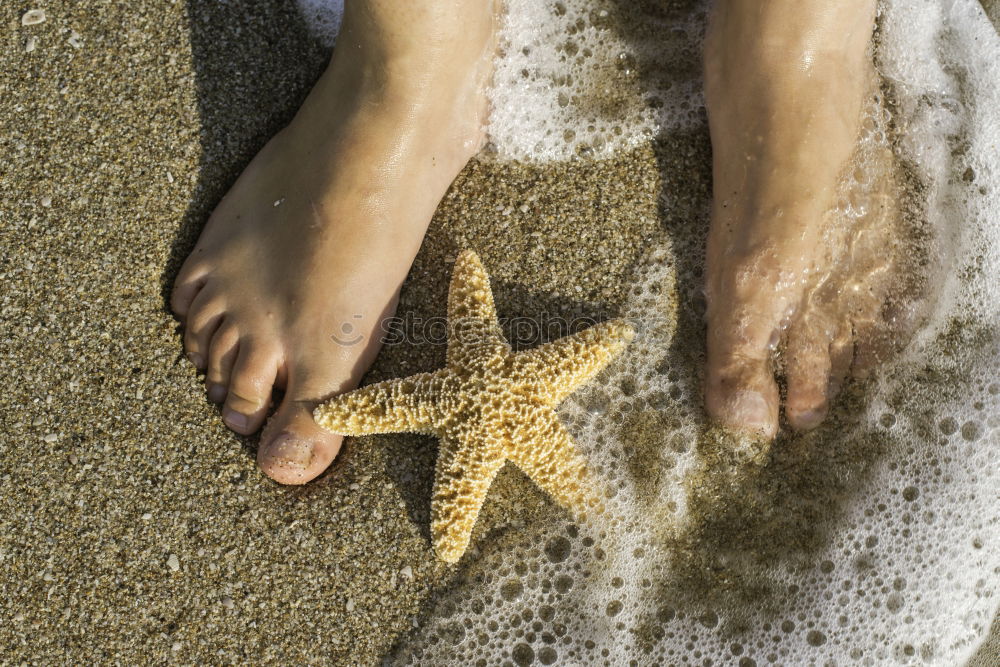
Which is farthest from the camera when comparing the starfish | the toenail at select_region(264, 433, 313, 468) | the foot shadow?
the foot shadow

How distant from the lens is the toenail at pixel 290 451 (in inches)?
95.7

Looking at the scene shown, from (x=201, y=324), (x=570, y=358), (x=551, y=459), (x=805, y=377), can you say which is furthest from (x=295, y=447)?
(x=805, y=377)

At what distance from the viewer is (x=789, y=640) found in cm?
255

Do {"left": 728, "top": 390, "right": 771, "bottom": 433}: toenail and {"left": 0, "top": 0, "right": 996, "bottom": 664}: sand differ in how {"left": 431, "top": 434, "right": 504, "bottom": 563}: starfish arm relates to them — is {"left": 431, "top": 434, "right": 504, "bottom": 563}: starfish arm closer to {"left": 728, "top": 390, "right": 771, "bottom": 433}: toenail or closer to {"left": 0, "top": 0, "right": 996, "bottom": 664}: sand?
{"left": 0, "top": 0, "right": 996, "bottom": 664}: sand

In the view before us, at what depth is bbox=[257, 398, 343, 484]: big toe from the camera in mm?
2436

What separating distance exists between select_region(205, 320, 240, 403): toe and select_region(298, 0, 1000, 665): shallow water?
39.9 inches

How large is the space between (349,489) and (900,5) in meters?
2.82

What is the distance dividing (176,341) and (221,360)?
18cm

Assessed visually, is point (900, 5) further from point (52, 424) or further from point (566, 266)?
point (52, 424)

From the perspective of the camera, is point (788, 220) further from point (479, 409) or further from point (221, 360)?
point (221, 360)

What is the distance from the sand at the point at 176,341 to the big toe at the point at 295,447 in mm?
71

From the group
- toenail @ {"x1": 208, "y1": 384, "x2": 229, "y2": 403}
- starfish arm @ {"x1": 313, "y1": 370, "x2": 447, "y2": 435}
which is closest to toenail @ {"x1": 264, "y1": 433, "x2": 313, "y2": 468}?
starfish arm @ {"x1": 313, "y1": 370, "x2": 447, "y2": 435}

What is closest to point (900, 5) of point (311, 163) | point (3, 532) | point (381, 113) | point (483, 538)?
point (381, 113)

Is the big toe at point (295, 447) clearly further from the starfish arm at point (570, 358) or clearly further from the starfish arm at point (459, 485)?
the starfish arm at point (570, 358)
